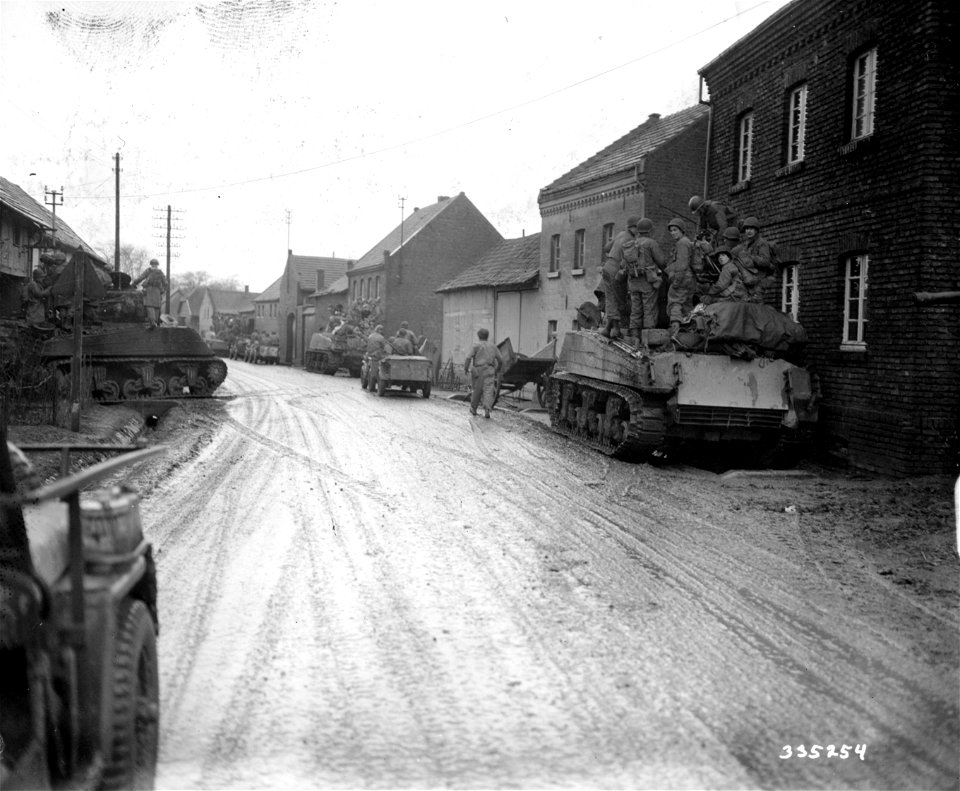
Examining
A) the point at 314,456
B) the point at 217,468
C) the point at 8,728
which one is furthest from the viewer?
the point at 314,456

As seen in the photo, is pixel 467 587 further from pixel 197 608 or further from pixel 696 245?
pixel 696 245

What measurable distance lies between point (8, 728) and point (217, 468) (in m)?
7.98

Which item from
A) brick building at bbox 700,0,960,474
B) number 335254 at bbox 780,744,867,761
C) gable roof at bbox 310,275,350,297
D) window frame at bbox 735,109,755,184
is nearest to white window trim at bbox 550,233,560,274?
window frame at bbox 735,109,755,184

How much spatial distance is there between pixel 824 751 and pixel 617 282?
12142 mm

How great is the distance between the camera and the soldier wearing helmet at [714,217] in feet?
48.7

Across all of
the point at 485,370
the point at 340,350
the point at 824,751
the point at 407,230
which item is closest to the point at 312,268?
the point at 407,230

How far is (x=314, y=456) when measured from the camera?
12.6 meters

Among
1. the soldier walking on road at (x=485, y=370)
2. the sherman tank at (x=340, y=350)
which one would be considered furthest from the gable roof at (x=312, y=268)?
the soldier walking on road at (x=485, y=370)

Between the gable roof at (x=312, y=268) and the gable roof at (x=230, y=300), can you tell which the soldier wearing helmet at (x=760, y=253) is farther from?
the gable roof at (x=230, y=300)

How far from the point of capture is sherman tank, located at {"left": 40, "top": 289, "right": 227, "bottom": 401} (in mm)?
21391

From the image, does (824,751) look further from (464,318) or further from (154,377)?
(464,318)

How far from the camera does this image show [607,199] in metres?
28.0

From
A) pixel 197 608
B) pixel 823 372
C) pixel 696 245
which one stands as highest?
pixel 696 245

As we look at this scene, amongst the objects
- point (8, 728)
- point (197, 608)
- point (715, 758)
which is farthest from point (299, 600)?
point (715, 758)
